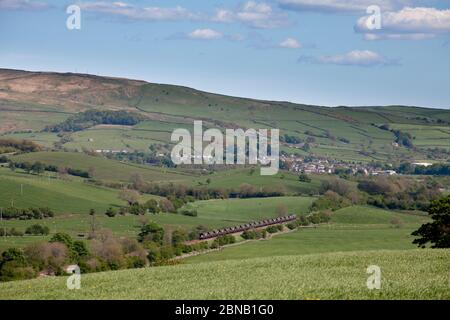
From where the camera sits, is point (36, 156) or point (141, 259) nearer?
point (141, 259)

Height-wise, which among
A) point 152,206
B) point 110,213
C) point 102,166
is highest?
point 102,166

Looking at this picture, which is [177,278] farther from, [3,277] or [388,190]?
[388,190]

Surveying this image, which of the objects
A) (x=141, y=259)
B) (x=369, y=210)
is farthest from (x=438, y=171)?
(x=141, y=259)

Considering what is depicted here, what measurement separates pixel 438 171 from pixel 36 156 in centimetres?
7799

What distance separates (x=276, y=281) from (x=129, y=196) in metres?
86.8

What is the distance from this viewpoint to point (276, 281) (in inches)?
1202

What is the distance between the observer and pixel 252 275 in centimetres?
3319

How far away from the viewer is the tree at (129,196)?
115 meters

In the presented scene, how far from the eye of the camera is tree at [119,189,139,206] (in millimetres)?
114875

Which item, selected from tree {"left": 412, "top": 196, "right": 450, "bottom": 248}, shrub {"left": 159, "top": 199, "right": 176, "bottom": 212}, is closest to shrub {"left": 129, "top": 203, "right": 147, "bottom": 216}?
shrub {"left": 159, "top": 199, "right": 176, "bottom": 212}

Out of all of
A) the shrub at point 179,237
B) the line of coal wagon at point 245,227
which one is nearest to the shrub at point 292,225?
the line of coal wagon at point 245,227

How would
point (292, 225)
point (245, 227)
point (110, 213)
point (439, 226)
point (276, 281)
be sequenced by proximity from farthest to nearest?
point (110, 213)
point (292, 225)
point (245, 227)
point (439, 226)
point (276, 281)

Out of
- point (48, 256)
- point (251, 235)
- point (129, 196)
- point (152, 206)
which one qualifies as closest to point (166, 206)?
point (152, 206)

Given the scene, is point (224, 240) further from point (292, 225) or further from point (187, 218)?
point (187, 218)
